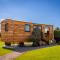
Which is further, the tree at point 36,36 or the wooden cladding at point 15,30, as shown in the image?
the tree at point 36,36

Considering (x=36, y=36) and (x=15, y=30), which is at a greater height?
(x=15, y=30)

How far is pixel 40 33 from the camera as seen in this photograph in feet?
76.1

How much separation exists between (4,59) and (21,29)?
365 inches

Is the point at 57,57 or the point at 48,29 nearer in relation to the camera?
the point at 57,57

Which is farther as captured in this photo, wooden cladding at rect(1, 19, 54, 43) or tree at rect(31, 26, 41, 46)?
tree at rect(31, 26, 41, 46)

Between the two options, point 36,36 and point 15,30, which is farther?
point 36,36

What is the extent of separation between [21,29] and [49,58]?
10.6m

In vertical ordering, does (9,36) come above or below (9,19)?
below

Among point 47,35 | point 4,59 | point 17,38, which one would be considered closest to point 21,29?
point 17,38

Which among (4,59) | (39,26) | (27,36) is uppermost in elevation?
(39,26)

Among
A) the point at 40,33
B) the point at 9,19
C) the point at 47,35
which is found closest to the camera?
the point at 9,19

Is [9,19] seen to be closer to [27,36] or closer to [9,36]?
[9,36]

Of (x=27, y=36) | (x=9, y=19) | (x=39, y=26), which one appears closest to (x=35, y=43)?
(x=27, y=36)

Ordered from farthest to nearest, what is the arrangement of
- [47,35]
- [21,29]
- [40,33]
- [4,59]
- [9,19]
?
[47,35], [40,33], [21,29], [9,19], [4,59]
